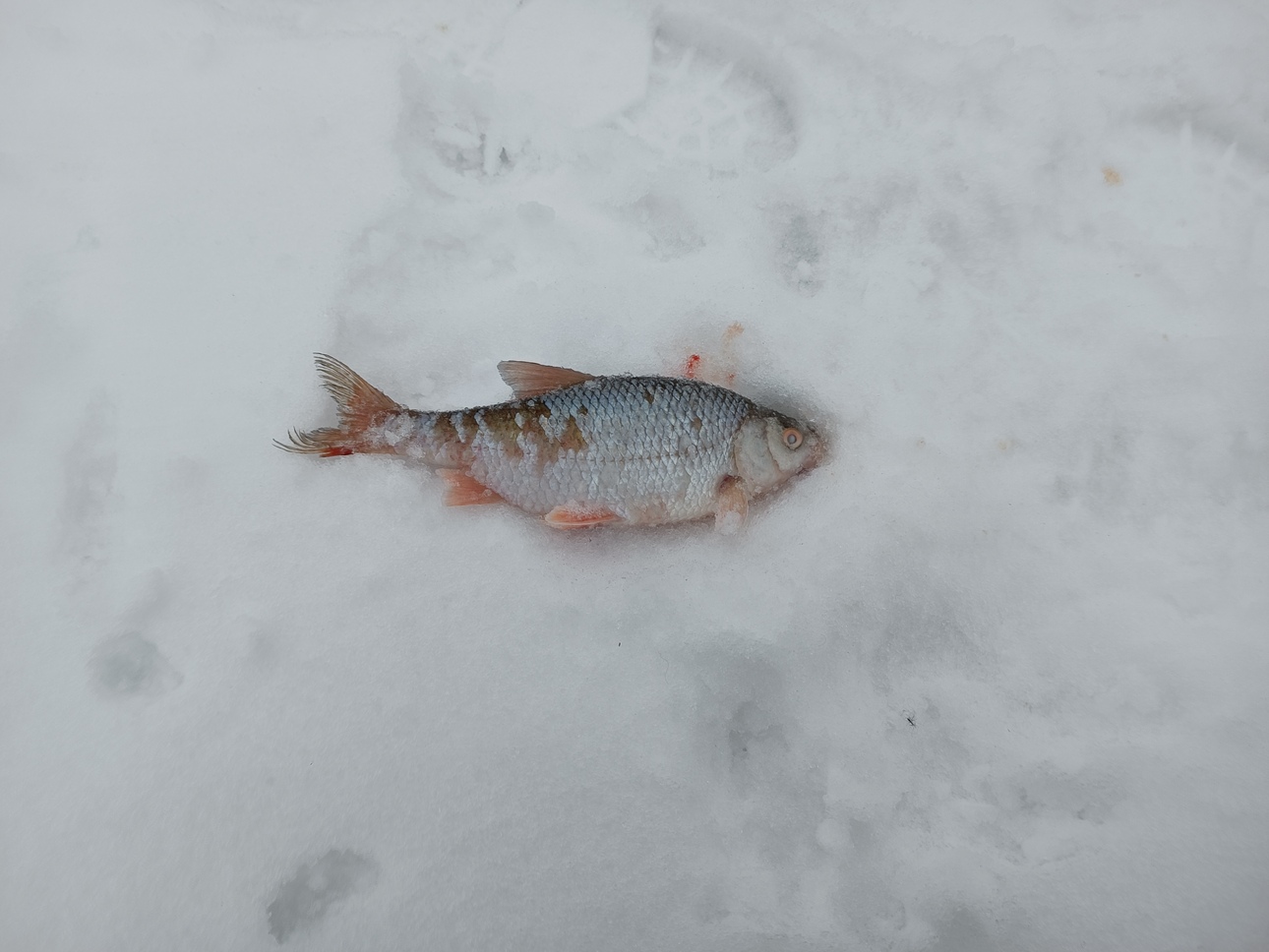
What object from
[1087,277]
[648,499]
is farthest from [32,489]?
[1087,277]

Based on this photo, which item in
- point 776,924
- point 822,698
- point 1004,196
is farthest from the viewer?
point 1004,196

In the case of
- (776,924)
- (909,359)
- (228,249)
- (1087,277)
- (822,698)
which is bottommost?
(776,924)

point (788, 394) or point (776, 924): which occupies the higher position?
point (788, 394)

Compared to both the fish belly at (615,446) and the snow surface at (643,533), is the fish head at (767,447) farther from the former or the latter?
the snow surface at (643,533)

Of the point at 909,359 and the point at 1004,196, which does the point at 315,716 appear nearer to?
the point at 909,359

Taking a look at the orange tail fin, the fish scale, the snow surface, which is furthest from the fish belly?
the orange tail fin

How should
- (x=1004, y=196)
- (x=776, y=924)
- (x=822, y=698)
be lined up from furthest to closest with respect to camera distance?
1. (x=1004, y=196)
2. (x=822, y=698)
3. (x=776, y=924)

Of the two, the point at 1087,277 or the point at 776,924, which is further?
the point at 1087,277

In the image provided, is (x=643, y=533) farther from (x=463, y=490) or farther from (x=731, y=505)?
(x=463, y=490)
